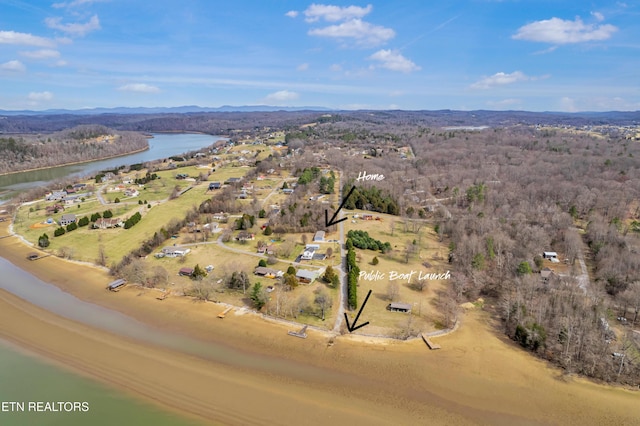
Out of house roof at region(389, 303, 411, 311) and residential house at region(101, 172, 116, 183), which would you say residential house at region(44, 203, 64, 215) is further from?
house roof at region(389, 303, 411, 311)

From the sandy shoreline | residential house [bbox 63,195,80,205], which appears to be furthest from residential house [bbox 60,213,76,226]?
the sandy shoreline

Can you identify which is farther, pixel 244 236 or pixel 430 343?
pixel 244 236

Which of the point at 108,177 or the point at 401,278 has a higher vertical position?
the point at 108,177

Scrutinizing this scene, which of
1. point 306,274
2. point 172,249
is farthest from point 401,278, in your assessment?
point 172,249

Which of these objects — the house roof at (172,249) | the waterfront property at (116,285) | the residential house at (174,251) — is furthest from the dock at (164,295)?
the house roof at (172,249)

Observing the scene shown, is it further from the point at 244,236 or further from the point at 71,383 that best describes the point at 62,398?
the point at 244,236

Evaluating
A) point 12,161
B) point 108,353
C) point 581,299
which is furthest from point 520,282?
point 12,161
